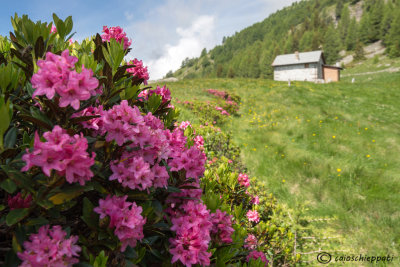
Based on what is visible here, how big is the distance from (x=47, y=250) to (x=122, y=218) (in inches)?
13.1

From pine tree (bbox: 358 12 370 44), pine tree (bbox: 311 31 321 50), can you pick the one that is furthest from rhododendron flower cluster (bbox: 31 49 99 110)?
pine tree (bbox: 311 31 321 50)

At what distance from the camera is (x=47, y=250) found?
3.37ft

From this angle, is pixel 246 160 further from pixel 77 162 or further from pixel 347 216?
pixel 77 162

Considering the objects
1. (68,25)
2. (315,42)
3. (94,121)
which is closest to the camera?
(94,121)

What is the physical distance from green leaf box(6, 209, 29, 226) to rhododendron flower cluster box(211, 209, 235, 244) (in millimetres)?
1211

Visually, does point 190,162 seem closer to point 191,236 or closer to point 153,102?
point 191,236

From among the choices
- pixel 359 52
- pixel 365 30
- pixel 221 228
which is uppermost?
pixel 365 30

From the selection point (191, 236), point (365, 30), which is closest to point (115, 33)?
point (191, 236)

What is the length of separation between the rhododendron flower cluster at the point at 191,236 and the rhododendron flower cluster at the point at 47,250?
603 millimetres

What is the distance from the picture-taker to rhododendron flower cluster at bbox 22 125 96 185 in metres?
0.98

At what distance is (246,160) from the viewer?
7480 mm

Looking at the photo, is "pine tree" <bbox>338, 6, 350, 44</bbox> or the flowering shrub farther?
"pine tree" <bbox>338, 6, 350, 44</bbox>

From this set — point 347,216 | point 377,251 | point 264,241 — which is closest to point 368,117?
point 347,216

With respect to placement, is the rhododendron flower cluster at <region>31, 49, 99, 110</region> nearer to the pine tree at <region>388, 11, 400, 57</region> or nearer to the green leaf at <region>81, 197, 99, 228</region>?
the green leaf at <region>81, 197, 99, 228</region>
